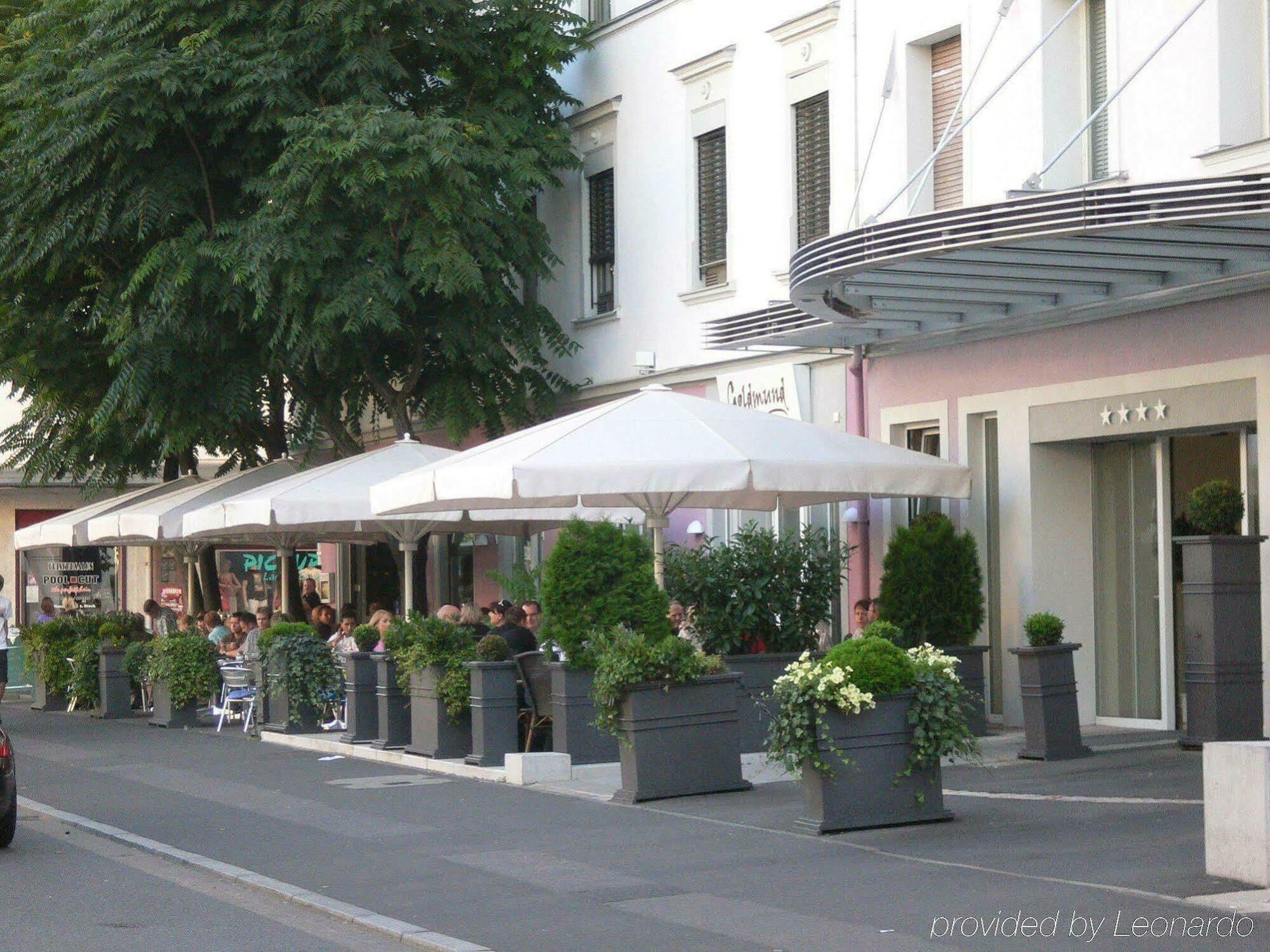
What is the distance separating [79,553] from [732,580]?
27.9 metres

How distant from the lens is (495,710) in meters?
15.5

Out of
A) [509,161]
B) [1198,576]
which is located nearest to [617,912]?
[1198,576]

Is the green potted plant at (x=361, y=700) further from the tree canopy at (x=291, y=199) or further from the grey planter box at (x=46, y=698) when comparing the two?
the grey planter box at (x=46, y=698)

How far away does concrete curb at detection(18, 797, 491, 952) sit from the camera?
8.59m

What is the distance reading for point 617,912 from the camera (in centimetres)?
909

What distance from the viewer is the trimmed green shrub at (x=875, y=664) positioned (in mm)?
11047

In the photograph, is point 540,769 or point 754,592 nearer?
point 540,769

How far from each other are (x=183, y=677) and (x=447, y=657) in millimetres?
7381

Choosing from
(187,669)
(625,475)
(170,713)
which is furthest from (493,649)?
(170,713)

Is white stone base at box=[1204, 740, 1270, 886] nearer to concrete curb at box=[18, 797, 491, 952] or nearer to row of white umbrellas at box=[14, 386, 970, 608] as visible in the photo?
concrete curb at box=[18, 797, 491, 952]

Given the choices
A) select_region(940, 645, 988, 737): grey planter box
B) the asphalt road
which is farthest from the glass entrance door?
the asphalt road

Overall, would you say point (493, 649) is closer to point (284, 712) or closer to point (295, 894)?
point (284, 712)

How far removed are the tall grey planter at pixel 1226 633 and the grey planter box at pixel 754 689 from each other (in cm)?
334

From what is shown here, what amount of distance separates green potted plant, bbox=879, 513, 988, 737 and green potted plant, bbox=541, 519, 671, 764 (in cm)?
354
